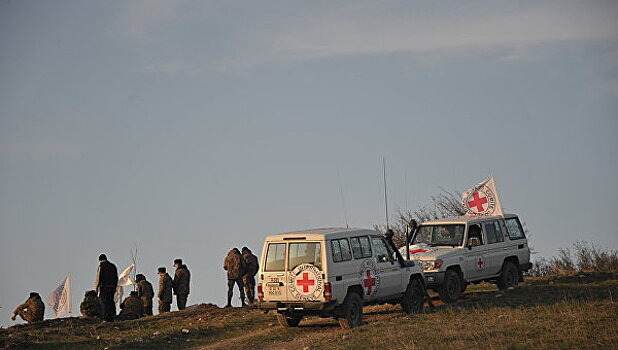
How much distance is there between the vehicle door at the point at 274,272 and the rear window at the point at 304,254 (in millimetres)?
164

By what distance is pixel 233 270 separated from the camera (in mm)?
25031

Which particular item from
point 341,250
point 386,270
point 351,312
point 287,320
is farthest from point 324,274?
point 287,320

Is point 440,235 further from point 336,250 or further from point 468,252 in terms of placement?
point 336,250

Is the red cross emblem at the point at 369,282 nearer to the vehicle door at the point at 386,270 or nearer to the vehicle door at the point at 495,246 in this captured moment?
the vehicle door at the point at 386,270

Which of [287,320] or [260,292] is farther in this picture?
[287,320]

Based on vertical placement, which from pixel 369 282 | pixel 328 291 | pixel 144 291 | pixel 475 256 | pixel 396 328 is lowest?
pixel 396 328

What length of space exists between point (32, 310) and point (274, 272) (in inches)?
332

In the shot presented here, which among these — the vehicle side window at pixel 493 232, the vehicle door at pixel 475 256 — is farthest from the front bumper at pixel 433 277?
the vehicle side window at pixel 493 232

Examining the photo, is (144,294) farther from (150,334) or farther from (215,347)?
(215,347)

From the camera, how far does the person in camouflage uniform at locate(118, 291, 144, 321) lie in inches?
918

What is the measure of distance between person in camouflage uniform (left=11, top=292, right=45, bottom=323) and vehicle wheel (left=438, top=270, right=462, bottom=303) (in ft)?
34.3

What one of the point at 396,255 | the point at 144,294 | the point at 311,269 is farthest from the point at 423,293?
the point at 144,294

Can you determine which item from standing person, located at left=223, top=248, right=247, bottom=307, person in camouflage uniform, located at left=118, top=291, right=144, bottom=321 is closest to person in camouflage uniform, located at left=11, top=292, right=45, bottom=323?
person in camouflage uniform, located at left=118, top=291, right=144, bottom=321

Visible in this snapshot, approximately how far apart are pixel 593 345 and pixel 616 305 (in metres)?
4.63
